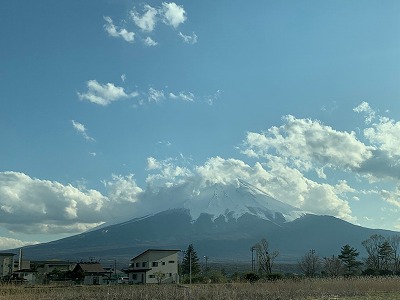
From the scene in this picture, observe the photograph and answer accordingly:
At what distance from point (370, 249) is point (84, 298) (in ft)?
225

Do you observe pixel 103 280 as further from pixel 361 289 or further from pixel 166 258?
pixel 361 289

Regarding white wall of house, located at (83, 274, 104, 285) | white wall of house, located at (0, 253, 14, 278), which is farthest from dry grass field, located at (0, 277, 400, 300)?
white wall of house, located at (0, 253, 14, 278)

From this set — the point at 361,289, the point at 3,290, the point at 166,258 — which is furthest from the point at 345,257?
the point at 3,290

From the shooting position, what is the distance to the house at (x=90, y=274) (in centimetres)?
7462

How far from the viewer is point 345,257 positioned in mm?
77312

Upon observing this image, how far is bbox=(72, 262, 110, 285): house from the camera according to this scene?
74.6 meters

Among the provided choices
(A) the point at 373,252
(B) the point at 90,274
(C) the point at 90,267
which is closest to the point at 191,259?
(B) the point at 90,274

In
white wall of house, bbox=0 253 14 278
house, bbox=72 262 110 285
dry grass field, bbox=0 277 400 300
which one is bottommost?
dry grass field, bbox=0 277 400 300

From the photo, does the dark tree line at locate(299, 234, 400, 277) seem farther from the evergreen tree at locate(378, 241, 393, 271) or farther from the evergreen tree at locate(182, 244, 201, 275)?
the evergreen tree at locate(182, 244, 201, 275)

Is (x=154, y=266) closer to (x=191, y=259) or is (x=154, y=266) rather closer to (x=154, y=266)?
(x=154, y=266)

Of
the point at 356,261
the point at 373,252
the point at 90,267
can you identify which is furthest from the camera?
the point at 90,267

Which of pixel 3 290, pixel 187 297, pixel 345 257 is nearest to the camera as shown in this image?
pixel 187 297

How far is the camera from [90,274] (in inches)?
3248

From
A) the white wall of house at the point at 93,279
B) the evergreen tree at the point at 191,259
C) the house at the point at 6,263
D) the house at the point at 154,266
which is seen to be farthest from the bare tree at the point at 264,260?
the house at the point at 6,263
